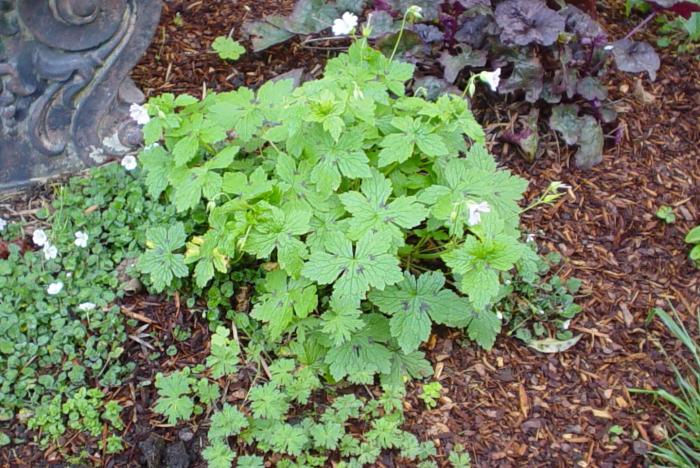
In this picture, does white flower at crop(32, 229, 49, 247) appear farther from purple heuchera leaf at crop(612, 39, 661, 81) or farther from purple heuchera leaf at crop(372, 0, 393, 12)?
purple heuchera leaf at crop(612, 39, 661, 81)

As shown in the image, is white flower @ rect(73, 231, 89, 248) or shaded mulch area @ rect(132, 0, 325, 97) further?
shaded mulch area @ rect(132, 0, 325, 97)

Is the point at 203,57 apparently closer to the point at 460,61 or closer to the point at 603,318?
the point at 460,61

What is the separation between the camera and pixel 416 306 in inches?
99.6

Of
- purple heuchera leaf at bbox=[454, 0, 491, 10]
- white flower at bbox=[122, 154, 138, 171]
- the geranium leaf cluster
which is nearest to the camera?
the geranium leaf cluster

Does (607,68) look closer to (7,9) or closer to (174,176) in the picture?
(174,176)

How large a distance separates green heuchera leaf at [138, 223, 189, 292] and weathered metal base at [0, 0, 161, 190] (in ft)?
2.47

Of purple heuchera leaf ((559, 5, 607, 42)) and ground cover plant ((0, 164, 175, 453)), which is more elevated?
purple heuchera leaf ((559, 5, 607, 42))

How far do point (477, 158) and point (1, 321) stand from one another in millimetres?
1829

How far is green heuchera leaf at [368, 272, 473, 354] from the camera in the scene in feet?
8.14

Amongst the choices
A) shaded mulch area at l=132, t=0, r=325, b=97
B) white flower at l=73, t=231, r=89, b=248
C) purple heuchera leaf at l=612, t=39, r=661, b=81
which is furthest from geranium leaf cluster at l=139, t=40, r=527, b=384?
purple heuchera leaf at l=612, t=39, r=661, b=81

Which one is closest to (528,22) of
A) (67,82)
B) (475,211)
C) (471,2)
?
(471,2)

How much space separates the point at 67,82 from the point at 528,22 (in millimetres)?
1981

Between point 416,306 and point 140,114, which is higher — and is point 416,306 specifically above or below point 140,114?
below

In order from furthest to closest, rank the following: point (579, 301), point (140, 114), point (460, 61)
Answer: point (460, 61)
point (579, 301)
point (140, 114)
